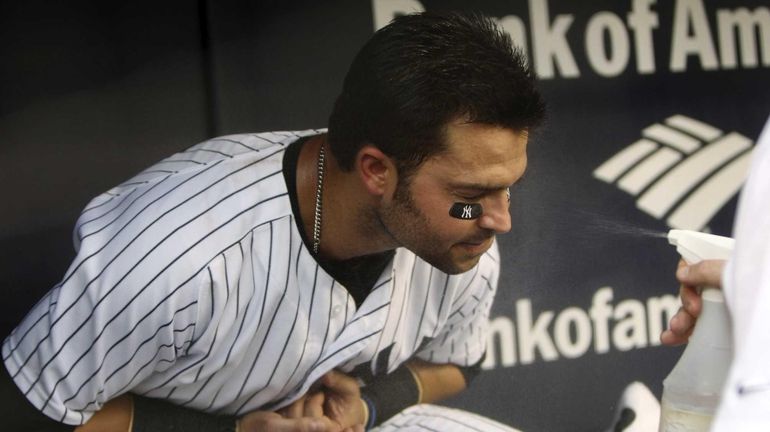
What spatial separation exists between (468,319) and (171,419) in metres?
0.60

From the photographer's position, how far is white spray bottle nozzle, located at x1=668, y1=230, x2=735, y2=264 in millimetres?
1179

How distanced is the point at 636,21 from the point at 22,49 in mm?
1168

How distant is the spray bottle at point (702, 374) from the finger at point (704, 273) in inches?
0.5

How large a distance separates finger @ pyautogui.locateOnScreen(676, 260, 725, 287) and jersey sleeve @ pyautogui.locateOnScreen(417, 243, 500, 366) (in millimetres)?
673

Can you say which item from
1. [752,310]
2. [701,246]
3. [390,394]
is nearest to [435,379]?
[390,394]

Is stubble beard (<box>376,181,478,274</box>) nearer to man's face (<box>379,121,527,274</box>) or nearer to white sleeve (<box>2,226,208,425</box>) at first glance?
man's face (<box>379,121,527,274</box>)

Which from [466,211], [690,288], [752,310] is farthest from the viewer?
[466,211]

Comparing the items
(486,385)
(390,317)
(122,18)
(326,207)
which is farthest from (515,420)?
(122,18)

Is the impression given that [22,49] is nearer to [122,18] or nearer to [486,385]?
[122,18]

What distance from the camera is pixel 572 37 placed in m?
1.86

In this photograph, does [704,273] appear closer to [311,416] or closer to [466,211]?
[466,211]

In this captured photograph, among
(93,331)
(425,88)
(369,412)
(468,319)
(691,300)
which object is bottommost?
(369,412)

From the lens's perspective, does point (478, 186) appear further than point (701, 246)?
Yes

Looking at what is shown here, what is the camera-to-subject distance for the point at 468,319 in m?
1.85
